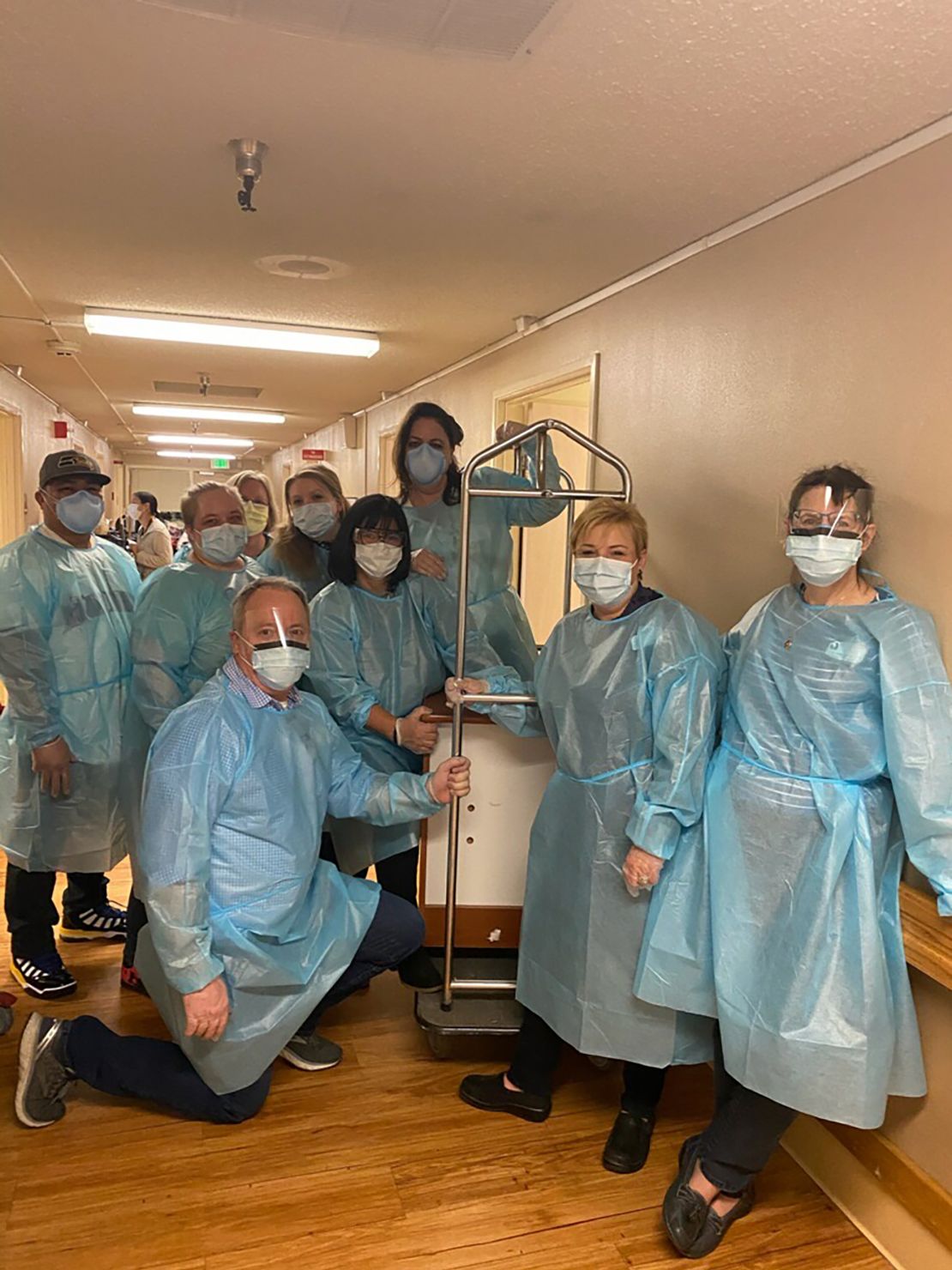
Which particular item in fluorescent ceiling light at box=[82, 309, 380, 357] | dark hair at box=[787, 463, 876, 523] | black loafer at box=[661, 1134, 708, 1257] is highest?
fluorescent ceiling light at box=[82, 309, 380, 357]

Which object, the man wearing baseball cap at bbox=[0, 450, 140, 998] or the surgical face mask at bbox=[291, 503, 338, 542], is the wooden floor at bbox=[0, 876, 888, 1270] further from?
the surgical face mask at bbox=[291, 503, 338, 542]

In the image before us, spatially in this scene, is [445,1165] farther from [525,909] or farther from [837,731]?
[837,731]

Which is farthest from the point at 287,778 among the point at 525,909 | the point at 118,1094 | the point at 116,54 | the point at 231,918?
the point at 116,54

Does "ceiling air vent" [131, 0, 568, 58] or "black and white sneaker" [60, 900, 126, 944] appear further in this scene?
"black and white sneaker" [60, 900, 126, 944]

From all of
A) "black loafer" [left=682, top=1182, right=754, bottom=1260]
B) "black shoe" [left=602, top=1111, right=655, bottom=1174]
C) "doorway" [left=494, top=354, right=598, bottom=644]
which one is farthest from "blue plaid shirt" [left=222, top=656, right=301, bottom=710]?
"doorway" [left=494, top=354, right=598, bottom=644]

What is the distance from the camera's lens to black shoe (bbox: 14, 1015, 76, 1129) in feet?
6.55

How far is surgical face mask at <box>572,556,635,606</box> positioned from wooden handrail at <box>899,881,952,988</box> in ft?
2.56

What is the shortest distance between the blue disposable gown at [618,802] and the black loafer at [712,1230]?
280mm

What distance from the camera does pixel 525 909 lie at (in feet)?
7.00

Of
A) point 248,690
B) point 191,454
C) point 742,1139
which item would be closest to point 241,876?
point 248,690

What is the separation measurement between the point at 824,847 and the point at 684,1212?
770 mm

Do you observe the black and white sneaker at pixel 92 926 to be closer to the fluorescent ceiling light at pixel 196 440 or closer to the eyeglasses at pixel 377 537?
the eyeglasses at pixel 377 537

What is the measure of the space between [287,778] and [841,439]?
139cm

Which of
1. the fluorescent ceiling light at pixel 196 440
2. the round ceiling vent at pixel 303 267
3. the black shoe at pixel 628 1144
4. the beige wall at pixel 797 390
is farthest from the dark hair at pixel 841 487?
the fluorescent ceiling light at pixel 196 440
